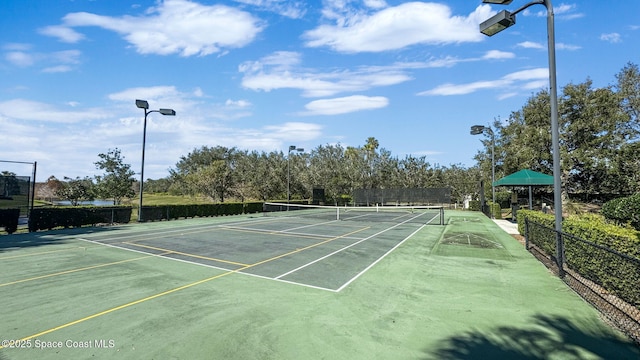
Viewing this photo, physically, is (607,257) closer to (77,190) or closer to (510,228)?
(510,228)

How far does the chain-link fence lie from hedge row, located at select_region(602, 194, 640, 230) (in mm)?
7854

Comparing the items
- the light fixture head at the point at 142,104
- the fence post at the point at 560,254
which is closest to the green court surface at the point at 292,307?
the fence post at the point at 560,254

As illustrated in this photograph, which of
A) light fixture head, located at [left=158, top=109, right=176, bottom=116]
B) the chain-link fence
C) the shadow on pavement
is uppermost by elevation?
light fixture head, located at [left=158, top=109, right=176, bottom=116]

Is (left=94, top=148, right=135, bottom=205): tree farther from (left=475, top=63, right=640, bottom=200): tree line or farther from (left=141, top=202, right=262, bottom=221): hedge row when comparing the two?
(left=475, top=63, right=640, bottom=200): tree line

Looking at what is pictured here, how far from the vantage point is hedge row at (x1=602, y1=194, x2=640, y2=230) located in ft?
48.8

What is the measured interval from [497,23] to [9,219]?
2399 cm

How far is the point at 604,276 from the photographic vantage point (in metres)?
7.29

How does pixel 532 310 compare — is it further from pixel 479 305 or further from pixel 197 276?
pixel 197 276

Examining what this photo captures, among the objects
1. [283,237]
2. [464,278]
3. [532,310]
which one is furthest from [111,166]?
[532,310]

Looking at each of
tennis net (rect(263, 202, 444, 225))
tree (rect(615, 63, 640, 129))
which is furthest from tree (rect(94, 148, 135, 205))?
tree (rect(615, 63, 640, 129))

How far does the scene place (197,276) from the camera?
878cm

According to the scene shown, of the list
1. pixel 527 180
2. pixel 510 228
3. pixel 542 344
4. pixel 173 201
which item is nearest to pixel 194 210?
pixel 510 228

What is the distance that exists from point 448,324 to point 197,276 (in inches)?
245

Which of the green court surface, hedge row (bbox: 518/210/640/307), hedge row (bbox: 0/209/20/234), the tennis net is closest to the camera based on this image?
the green court surface
